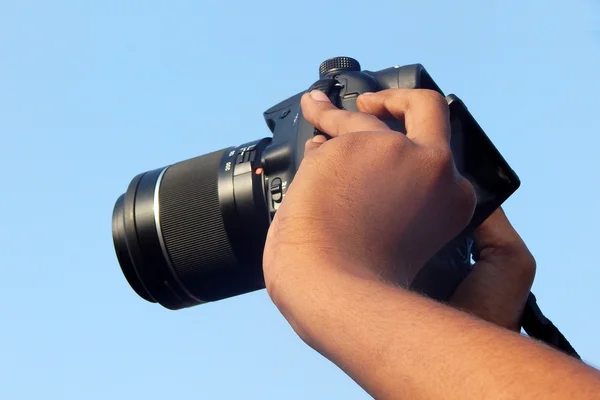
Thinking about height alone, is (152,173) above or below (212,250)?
above

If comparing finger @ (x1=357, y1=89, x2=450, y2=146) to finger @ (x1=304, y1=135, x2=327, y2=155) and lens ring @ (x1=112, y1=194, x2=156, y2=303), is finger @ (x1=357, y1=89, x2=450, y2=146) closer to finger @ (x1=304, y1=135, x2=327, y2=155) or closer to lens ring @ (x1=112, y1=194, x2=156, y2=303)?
finger @ (x1=304, y1=135, x2=327, y2=155)

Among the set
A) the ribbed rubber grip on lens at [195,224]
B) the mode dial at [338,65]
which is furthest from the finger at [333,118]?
the ribbed rubber grip on lens at [195,224]

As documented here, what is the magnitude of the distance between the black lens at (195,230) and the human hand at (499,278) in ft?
1.73

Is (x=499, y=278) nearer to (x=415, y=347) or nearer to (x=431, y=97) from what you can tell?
(x=431, y=97)

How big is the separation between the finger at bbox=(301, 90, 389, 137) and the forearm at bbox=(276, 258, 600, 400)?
1.12 feet

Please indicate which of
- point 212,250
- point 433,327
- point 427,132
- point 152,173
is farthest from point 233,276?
point 433,327

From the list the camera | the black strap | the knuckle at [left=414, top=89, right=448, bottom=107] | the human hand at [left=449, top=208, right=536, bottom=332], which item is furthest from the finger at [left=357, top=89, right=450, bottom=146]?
the black strap

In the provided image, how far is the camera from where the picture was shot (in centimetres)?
178

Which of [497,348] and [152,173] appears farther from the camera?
[152,173]

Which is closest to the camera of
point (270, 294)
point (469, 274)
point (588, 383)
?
point (588, 383)

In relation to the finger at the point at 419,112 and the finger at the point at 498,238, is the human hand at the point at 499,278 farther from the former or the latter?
the finger at the point at 419,112

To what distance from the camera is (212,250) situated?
6.86 feet

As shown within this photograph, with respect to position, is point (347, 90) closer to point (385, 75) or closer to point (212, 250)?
point (385, 75)

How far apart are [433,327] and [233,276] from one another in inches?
57.4
